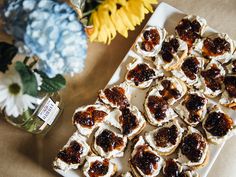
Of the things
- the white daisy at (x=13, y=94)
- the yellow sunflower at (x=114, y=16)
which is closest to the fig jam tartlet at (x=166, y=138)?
the yellow sunflower at (x=114, y=16)

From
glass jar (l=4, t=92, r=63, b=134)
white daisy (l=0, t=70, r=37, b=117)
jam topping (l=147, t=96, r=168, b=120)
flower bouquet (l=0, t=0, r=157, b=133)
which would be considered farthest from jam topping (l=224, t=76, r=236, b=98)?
white daisy (l=0, t=70, r=37, b=117)

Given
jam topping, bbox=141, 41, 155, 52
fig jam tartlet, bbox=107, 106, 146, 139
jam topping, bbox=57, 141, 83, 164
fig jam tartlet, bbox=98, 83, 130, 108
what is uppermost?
jam topping, bbox=141, 41, 155, 52

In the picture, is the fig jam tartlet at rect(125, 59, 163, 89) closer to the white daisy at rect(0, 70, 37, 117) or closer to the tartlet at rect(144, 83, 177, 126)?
the tartlet at rect(144, 83, 177, 126)

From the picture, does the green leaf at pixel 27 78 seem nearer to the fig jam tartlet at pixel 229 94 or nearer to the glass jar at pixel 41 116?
the glass jar at pixel 41 116

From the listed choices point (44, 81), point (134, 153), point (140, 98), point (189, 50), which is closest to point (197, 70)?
point (189, 50)

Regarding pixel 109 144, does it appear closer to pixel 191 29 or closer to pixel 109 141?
pixel 109 141

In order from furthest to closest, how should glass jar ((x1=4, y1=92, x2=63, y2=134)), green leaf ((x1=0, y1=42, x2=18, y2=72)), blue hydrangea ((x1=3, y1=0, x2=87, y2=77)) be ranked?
glass jar ((x1=4, y1=92, x2=63, y2=134)) → green leaf ((x1=0, y1=42, x2=18, y2=72)) → blue hydrangea ((x1=3, y1=0, x2=87, y2=77))

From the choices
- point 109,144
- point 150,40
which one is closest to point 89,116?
point 109,144
